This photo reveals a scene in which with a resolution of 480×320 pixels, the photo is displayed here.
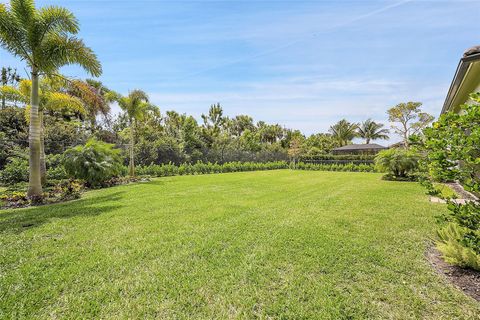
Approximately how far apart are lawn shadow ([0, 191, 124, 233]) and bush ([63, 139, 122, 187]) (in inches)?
128

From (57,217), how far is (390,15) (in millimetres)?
10250

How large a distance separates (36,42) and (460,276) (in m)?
10.8

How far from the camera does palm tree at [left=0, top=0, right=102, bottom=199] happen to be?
6672 mm

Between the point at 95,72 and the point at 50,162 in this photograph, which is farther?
the point at 50,162

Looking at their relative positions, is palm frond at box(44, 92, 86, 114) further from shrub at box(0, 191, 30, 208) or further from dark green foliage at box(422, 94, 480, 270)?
dark green foliage at box(422, 94, 480, 270)

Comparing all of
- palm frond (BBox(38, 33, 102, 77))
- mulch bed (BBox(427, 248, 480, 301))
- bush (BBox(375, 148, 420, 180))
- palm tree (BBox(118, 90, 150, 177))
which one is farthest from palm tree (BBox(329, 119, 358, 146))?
mulch bed (BBox(427, 248, 480, 301))

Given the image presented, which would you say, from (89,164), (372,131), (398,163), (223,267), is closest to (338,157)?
(398,163)

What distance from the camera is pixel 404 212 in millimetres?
5586

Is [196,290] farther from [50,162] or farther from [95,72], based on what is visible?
[50,162]

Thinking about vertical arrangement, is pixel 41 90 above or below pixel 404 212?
above

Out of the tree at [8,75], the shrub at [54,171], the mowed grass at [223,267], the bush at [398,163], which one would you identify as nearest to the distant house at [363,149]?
the bush at [398,163]

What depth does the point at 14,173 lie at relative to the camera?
10.9m

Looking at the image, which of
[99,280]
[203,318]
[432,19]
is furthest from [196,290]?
[432,19]

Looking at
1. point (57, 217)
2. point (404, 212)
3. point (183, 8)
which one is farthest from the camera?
point (183, 8)
